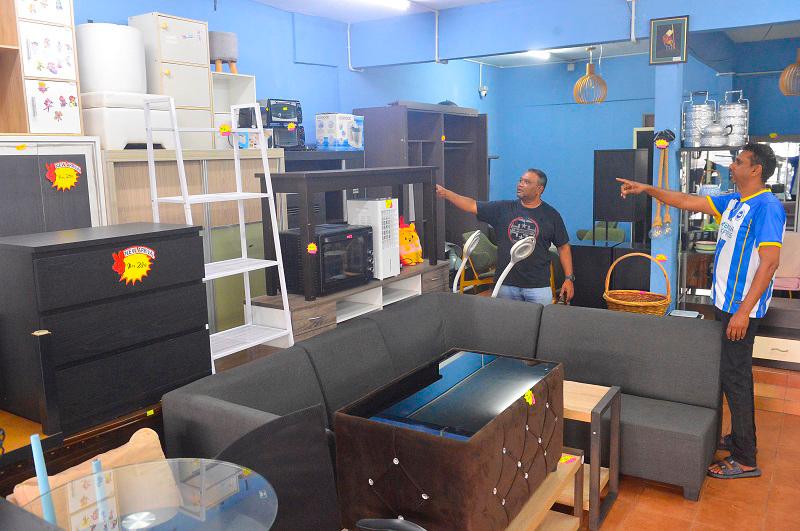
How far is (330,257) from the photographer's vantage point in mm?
4238

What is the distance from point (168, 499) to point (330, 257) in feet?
8.55

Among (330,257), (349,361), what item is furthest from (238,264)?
(349,361)

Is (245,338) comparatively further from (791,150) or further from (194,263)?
(791,150)

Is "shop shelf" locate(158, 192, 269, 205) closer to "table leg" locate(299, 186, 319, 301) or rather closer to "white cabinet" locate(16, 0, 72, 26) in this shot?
"table leg" locate(299, 186, 319, 301)

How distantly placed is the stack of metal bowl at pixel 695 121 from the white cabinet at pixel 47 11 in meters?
4.48

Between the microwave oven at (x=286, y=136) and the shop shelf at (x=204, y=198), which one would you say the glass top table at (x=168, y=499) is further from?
the microwave oven at (x=286, y=136)

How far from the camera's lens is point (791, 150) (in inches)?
256

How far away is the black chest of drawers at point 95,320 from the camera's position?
2.22m

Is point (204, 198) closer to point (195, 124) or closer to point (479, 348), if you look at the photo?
point (195, 124)

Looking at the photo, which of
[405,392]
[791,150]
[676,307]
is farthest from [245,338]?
[791,150]

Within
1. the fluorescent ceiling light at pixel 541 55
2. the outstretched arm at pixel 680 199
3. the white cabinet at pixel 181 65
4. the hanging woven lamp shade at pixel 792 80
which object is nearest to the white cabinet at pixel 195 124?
the white cabinet at pixel 181 65

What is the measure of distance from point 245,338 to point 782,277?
13.3 ft

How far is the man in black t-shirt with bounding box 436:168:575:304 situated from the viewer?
4609 millimetres

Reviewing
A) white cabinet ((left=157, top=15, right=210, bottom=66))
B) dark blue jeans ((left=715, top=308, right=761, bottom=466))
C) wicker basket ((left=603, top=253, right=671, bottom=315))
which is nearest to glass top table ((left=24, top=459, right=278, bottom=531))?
dark blue jeans ((left=715, top=308, right=761, bottom=466))
